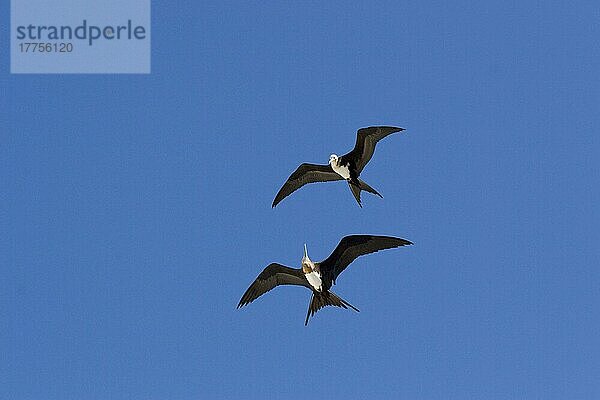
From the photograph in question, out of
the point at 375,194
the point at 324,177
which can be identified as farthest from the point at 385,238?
the point at 324,177

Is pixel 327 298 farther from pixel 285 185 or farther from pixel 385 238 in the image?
pixel 285 185

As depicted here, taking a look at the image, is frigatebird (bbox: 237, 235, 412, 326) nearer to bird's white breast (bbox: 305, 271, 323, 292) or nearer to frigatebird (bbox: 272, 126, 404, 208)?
bird's white breast (bbox: 305, 271, 323, 292)

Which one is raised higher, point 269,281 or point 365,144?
point 365,144

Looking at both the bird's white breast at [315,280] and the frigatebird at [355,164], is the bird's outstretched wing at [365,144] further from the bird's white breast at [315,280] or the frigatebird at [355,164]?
the bird's white breast at [315,280]

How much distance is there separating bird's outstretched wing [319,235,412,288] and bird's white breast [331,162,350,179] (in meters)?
1.17

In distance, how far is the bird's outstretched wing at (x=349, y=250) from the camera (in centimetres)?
1941

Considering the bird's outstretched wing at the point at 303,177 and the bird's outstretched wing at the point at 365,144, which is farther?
the bird's outstretched wing at the point at 303,177

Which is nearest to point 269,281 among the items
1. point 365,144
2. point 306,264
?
point 306,264

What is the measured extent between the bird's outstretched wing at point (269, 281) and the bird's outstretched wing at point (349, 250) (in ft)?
2.46

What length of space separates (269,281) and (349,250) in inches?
67.3

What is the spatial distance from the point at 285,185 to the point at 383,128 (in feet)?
9.01

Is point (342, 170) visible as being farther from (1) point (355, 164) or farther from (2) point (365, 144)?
(2) point (365, 144)

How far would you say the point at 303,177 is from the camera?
2128cm

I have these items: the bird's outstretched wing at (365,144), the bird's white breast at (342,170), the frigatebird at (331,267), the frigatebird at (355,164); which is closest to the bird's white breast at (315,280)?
the frigatebird at (331,267)
